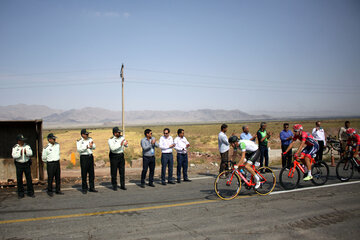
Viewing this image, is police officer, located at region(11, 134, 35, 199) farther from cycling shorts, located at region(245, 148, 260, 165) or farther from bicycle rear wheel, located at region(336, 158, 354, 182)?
bicycle rear wheel, located at region(336, 158, 354, 182)

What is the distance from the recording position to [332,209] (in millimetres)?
6449

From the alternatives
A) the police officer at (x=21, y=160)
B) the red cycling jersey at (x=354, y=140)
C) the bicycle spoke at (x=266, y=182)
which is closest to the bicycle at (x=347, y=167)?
the red cycling jersey at (x=354, y=140)

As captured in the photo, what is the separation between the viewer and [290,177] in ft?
28.1

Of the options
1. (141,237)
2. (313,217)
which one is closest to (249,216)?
(313,217)

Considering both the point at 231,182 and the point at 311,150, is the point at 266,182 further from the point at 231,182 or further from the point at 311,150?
the point at 311,150

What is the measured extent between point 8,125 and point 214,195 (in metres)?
8.30

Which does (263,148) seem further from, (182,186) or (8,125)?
(8,125)

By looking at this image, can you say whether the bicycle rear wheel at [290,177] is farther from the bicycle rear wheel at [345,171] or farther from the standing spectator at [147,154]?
the standing spectator at [147,154]

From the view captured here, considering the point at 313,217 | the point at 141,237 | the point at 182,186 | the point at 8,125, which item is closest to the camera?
the point at 141,237

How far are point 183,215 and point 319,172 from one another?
5492 mm

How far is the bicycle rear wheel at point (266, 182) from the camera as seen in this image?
7898mm

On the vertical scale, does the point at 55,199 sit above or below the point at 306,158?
below

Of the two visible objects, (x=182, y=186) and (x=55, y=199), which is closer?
(x=55, y=199)

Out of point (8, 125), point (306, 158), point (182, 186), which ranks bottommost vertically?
point (182, 186)
